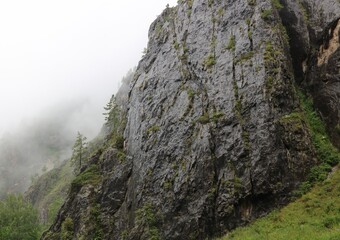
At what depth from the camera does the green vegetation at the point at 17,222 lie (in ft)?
211

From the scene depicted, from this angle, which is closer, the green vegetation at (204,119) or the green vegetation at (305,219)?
the green vegetation at (305,219)

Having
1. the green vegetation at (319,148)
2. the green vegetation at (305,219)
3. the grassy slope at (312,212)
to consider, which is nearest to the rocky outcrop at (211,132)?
the green vegetation at (319,148)

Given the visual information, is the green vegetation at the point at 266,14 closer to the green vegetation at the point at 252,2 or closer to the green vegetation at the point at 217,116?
the green vegetation at the point at 252,2

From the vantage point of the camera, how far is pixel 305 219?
91.1 feet

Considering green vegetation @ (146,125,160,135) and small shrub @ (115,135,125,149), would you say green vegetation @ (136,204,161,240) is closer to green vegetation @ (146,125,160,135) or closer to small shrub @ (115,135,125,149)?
green vegetation @ (146,125,160,135)

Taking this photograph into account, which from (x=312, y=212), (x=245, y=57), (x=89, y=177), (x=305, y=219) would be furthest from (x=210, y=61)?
(x=305, y=219)

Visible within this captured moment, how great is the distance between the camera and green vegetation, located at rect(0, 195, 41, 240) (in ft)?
211

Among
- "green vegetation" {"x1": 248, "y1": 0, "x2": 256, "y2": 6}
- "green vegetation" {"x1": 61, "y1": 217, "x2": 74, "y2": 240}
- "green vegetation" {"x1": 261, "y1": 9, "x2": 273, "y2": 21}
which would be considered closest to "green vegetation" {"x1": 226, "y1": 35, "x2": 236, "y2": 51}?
"green vegetation" {"x1": 261, "y1": 9, "x2": 273, "y2": 21}

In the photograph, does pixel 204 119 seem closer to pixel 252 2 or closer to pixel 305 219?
Result: pixel 305 219

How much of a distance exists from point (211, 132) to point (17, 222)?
47360 mm

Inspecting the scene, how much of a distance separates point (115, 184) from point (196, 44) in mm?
21189

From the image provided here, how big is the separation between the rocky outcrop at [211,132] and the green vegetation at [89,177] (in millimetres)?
180

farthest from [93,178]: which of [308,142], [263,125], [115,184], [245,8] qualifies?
[245,8]

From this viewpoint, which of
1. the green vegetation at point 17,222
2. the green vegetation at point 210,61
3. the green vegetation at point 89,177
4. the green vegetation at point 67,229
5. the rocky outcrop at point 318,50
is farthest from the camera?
the green vegetation at point 17,222
